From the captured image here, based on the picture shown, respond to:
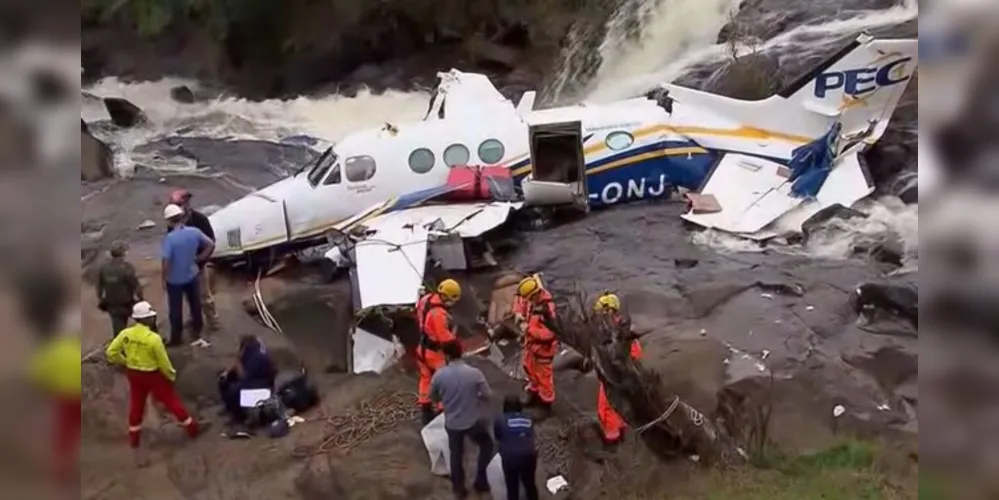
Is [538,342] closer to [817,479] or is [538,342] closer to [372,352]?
[372,352]

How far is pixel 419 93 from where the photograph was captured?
12391 millimetres

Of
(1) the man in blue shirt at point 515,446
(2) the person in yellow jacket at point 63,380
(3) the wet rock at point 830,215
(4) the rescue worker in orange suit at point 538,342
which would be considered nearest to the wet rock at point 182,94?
(4) the rescue worker in orange suit at point 538,342

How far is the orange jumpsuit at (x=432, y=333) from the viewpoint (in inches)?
308

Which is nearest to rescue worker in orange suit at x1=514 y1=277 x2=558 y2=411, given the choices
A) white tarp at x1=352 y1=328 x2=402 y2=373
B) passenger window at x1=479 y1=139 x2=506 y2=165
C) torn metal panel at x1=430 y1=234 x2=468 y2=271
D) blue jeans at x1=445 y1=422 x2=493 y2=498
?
blue jeans at x1=445 y1=422 x2=493 y2=498

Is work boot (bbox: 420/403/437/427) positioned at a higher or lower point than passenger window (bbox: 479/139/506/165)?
lower

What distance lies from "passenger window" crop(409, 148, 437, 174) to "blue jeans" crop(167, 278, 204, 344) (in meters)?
2.49

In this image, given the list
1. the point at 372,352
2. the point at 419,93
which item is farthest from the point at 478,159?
the point at 372,352

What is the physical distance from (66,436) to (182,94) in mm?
8155

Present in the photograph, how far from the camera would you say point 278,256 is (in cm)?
1034

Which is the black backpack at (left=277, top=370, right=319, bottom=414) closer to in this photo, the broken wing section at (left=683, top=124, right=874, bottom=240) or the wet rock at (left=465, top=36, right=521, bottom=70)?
the broken wing section at (left=683, top=124, right=874, bottom=240)

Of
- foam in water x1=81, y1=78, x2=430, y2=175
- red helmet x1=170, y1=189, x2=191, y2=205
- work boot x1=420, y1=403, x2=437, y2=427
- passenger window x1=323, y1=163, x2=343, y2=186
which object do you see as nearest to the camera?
work boot x1=420, y1=403, x2=437, y2=427

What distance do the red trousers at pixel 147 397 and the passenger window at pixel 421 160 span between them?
3.37 metres

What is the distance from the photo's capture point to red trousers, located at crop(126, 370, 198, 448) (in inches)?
311

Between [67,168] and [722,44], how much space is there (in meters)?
9.14
